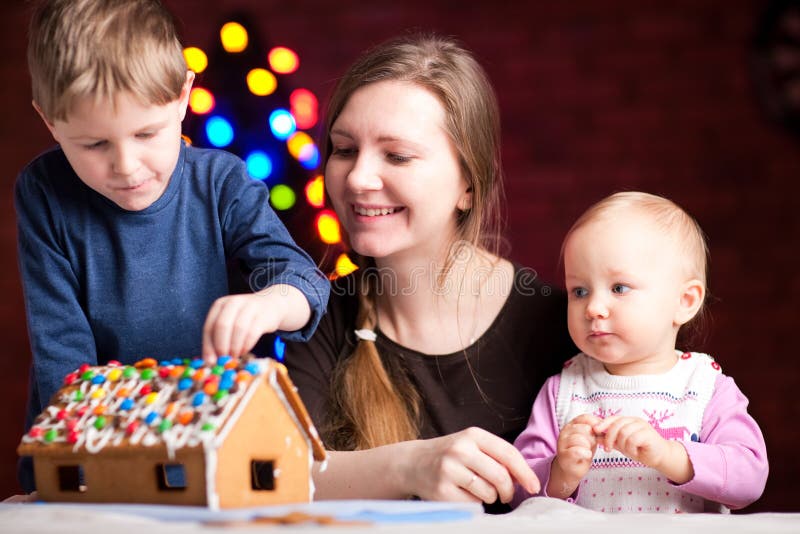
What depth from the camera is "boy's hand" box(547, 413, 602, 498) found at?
1246 mm

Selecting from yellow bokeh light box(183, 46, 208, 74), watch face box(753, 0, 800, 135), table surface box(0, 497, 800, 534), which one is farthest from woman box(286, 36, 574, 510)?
watch face box(753, 0, 800, 135)

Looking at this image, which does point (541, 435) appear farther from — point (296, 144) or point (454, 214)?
point (296, 144)

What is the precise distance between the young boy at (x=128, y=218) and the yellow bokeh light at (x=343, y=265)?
1.08 feet

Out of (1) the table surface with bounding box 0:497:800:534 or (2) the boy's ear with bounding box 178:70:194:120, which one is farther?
(2) the boy's ear with bounding box 178:70:194:120

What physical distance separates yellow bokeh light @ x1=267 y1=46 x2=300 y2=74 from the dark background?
1604 millimetres

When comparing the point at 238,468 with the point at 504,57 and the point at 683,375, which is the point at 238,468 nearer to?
the point at 683,375

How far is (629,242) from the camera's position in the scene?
1.42 metres

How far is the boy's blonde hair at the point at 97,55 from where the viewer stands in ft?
3.66

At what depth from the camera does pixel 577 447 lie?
4.08ft

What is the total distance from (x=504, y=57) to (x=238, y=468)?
2879 millimetres

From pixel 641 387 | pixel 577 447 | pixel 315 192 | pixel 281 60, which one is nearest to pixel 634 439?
pixel 577 447

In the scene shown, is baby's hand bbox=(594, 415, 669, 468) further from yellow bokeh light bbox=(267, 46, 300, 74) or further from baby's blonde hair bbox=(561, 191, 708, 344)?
yellow bokeh light bbox=(267, 46, 300, 74)

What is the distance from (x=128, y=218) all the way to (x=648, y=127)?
259cm

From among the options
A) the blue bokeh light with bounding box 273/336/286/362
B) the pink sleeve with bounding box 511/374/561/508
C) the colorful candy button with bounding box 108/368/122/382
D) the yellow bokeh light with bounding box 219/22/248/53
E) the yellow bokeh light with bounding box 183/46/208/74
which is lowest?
the pink sleeve with bounding box 511/374/561/508
